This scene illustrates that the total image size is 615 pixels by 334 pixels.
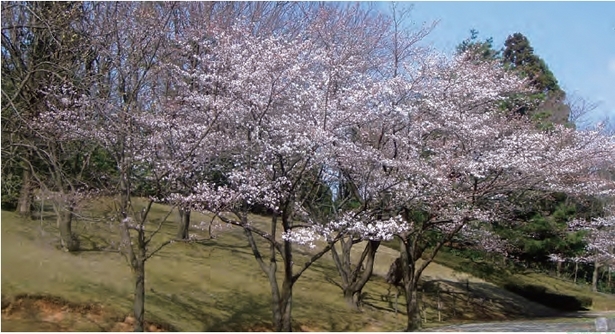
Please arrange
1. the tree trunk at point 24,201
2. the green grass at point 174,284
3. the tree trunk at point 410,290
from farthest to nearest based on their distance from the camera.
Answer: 1. the tree trunk at point 410,290
2. the tree trunk at point 24,201
3. the green grass at point 174,284

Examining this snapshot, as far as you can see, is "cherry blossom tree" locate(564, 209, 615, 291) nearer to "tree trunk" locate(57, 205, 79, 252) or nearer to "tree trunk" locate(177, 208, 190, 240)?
"tree trunk" locate(177, 208, 190, 240)

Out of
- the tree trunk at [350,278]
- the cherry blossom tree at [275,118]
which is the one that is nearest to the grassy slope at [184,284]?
the tree trunk at [350,278]

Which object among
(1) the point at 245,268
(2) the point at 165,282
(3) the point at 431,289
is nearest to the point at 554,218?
(3) the point at 431,289

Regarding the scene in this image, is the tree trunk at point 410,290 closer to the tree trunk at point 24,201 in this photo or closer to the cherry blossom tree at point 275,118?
the cherry blossom tree at point 275,118

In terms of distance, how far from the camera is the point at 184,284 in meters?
14.1

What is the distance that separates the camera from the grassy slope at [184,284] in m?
12.2

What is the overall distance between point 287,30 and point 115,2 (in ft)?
16.4

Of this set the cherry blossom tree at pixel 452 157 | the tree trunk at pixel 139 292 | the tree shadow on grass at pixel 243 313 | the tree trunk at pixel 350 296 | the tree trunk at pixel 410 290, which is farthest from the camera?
the tree trunk at pixel 350 296

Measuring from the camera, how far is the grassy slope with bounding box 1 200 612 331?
12.2m

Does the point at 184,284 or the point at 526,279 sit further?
the point at 526,279

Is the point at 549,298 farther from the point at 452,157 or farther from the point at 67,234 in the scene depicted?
the point at 67,234

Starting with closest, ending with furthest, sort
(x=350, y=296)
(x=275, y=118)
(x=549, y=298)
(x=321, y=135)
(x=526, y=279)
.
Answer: (x=321, y=135), (x=275, y=118), (x=350, y=296), (x=549, y=298), (x=526, y=279)

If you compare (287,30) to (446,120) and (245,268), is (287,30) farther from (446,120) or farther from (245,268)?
(245,268)

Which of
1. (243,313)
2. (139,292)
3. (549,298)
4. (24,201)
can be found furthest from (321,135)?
(549,298)
